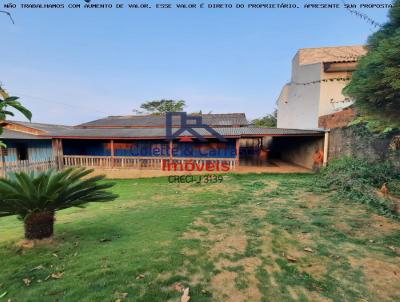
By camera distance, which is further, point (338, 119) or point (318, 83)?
point (318, 83)

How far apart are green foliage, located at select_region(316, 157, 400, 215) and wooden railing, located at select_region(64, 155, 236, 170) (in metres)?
5.06

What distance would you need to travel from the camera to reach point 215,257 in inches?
121

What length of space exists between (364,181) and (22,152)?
57.8ft

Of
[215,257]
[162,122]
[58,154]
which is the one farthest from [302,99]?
[58,154]

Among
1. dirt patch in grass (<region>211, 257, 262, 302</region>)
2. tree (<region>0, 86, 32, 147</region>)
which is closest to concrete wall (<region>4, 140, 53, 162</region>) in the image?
tree (<region>0, 86, 32, 147</region>)

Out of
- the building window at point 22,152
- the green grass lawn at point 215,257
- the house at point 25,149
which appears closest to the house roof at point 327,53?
the green grass lawn at point 215,257

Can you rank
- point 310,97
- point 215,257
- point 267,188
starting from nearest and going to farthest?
point 215,257
point 267,188
point 310,97

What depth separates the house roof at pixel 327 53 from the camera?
1306 cm

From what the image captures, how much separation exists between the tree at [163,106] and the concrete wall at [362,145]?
94.2ft

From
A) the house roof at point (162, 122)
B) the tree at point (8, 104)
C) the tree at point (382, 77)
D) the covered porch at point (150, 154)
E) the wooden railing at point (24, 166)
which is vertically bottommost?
the wooden railing at point (24, 166)

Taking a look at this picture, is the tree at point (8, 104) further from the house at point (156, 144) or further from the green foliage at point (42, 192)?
the house at point (156, 144)

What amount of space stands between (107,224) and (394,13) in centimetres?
606

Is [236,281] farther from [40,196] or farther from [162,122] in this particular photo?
[162,122]

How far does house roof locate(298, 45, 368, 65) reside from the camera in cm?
1306
